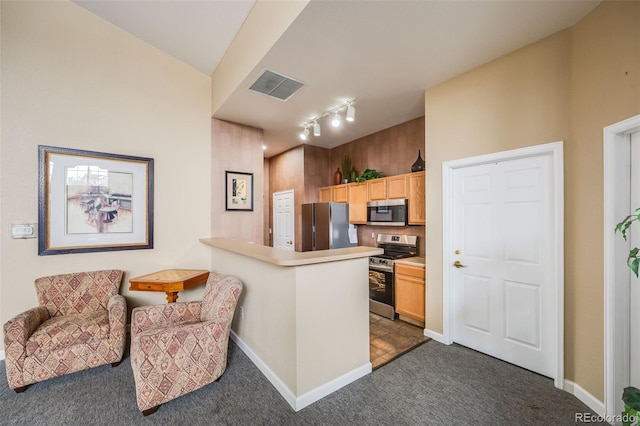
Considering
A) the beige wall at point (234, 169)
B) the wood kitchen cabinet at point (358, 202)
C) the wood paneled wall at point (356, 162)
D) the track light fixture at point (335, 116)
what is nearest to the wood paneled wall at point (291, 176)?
the wood paneled wall at point (356, 162)

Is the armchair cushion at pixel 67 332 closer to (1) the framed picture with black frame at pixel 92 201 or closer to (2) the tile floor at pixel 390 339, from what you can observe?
(1) the framed picture with black frame at pixel 92 201

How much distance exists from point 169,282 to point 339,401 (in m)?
2.00

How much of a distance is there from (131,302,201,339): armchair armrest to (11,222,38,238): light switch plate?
1480 millimetres

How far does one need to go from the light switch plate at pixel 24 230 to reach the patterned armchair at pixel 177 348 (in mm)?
1514

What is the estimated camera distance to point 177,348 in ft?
6.20

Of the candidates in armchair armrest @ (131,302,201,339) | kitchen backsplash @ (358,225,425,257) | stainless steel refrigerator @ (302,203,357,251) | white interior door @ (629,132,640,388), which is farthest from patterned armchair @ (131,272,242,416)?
white interior door @ (629,132,640,388)

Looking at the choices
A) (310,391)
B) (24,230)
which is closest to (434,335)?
(310,391)

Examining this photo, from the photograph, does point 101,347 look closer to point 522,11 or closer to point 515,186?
point 515,186

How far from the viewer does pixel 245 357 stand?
8.39 feet

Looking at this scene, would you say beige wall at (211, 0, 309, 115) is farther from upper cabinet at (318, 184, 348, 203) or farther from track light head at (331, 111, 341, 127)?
upper cabinet at (318, 184, 348, 203)

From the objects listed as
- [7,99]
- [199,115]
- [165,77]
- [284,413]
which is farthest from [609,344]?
[7,99]

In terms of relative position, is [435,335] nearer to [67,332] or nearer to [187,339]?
[187,339]

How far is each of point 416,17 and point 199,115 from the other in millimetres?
3019

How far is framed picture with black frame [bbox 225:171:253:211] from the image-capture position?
3832mm
